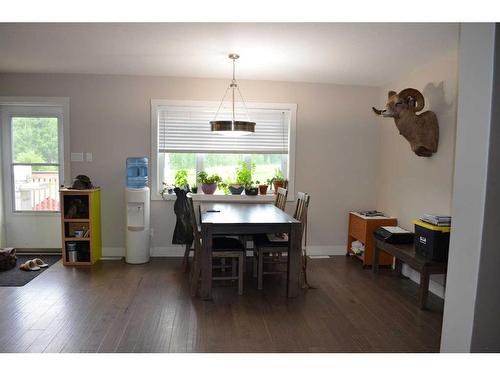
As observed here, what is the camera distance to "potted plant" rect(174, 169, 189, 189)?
16.0 ft

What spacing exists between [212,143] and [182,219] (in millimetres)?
1365

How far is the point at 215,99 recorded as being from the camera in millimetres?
4766

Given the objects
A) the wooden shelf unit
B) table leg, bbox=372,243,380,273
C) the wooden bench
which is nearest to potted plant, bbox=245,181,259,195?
the wooden shelf unit

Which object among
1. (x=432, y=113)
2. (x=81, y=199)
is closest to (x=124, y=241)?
(x=81, y=199)

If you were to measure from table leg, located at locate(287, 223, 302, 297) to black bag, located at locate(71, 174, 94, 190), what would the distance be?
271 centimetres

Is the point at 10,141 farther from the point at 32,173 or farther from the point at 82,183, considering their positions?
the point at 82,183

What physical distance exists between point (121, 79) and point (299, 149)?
8.43 ft

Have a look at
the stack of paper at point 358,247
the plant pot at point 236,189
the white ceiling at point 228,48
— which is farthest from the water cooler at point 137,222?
the stack of paper at point 358,247

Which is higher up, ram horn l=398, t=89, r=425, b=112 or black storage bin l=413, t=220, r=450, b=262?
ram horn l=398, t=89, r=425, b=112

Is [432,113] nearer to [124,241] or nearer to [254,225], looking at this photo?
[254,225]

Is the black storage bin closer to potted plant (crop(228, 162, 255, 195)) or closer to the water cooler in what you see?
potted plant (crop(228, 162, 255, 195))

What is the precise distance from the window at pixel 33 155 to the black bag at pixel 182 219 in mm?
2054

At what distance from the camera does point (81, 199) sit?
175 inches

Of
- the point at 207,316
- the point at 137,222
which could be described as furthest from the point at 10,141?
the point at 207,316
